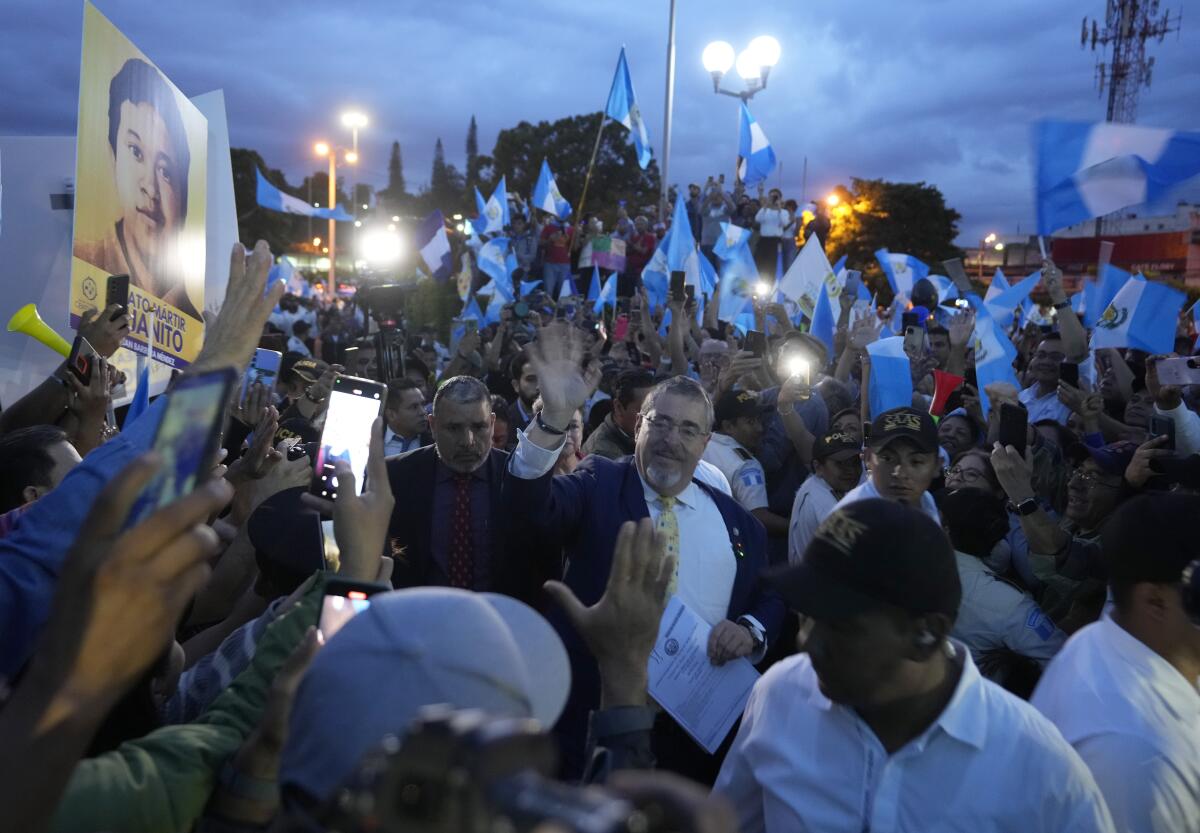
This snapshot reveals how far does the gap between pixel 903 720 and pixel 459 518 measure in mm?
2158

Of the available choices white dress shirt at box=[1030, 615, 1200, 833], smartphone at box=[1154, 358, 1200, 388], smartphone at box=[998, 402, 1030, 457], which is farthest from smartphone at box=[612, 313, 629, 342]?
white dress shirt at box=[1030, 615, 1200, 833]

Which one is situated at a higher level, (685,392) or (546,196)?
(546,196)

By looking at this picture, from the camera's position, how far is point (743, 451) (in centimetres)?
529

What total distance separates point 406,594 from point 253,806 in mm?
703

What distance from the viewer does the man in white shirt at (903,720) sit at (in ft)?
5.99

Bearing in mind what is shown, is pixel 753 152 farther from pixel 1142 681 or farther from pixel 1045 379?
pixel 1142 681

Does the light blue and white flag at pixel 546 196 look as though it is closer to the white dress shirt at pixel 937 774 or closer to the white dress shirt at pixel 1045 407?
the white dress shirt at pixel 1045 407

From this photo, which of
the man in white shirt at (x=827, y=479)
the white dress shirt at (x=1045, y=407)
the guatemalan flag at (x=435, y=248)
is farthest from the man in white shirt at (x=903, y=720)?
the guatemalan flag at (x=435, y=248)

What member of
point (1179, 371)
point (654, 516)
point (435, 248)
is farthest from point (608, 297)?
point (654, 516)

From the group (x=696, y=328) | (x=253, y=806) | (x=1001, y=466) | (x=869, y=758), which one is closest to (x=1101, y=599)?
(x=1001, y=466)

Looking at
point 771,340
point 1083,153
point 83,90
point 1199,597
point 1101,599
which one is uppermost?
point 1083,153

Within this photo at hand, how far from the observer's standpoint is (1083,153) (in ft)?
18.0

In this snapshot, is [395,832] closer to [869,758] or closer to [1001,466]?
[869,758]

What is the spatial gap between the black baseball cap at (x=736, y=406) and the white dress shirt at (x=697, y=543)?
2030mm
